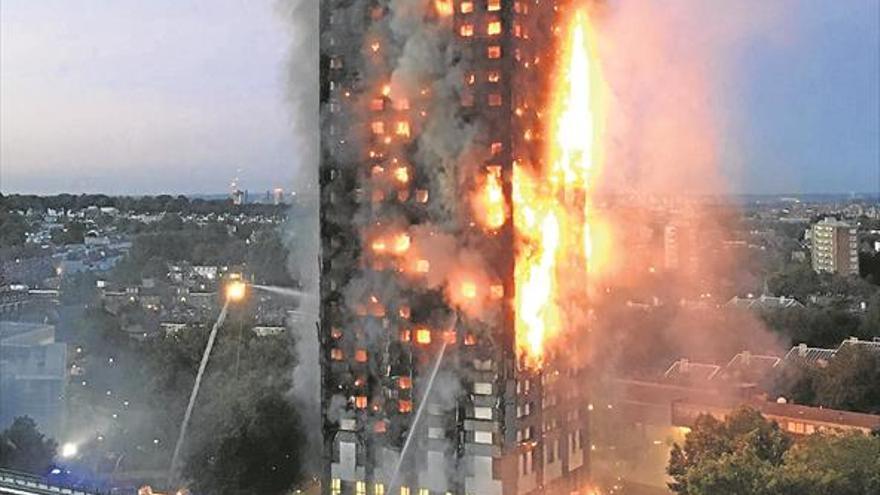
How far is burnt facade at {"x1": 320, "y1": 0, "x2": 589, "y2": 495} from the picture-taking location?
1359cm

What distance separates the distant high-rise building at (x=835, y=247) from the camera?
117 feet

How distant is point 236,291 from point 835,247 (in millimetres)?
21562

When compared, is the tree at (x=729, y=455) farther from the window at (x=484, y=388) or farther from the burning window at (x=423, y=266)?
→ the burning window at (x=423, y=266)

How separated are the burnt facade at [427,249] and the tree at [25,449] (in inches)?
272

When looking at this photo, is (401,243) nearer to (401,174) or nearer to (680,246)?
(401,174)

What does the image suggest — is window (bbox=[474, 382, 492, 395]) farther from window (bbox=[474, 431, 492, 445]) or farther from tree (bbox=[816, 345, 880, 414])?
tree (bbox=[816, 345, 880, 414])

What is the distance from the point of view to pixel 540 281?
46.9 ft

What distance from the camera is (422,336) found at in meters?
14.0

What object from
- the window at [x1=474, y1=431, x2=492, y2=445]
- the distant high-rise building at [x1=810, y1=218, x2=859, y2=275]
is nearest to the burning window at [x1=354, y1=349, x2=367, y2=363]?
the window at [x1=474, y1=431, x2=492, y2=445]

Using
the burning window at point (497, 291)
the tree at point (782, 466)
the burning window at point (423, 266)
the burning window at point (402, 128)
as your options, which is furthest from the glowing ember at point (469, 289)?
the tree at point (782, 466)

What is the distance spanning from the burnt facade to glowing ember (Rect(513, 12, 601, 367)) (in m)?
0.29

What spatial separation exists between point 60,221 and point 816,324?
23.0m

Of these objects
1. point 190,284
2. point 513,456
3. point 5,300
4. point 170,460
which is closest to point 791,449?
point 513,456

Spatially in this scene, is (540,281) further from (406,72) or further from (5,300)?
(5,300)
